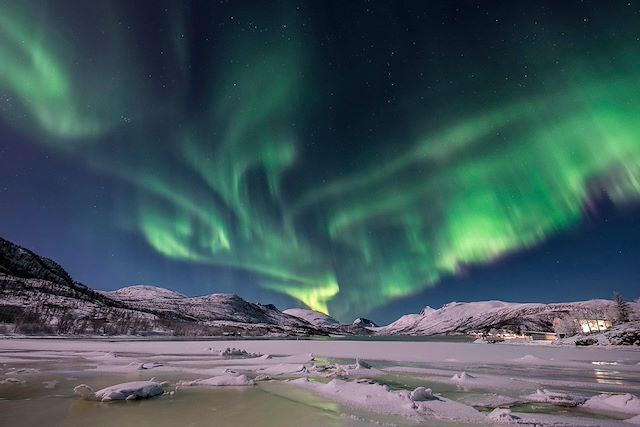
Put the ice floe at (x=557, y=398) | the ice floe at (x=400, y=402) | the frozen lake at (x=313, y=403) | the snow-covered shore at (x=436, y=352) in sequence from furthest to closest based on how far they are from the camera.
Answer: the snow-covered shore at (x=436, y=352) < the ice floe at (x=557, y=398) < the ice floe at (x=400, y=402) < the frozen lake at (x=313, y=403)

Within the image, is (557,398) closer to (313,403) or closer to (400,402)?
(400,402)

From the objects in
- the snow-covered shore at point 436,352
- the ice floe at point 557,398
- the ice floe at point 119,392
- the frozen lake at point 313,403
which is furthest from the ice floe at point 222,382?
the snow-covered shore at point 436,352

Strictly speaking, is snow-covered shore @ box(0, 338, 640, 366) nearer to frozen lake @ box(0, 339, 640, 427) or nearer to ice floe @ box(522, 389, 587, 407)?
frozen lake @ box(0, 339, 640, 427)

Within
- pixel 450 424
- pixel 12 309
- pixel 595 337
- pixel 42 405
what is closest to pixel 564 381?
pixel 450 424

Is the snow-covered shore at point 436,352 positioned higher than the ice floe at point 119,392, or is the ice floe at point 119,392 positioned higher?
the snow-covered shore at point 436,352

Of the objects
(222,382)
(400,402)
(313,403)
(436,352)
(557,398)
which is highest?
(436,352)

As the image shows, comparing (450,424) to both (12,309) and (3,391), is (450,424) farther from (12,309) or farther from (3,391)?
(12,309)

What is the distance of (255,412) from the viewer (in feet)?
46.8

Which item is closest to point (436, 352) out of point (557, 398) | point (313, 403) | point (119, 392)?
point (557, 398)

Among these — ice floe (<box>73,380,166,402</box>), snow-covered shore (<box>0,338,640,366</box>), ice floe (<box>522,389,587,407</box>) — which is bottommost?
ice floe (<box>73,380,166,402</box>)

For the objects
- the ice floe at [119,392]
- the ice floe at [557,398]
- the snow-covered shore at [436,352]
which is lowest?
the ice floe at [119,392]

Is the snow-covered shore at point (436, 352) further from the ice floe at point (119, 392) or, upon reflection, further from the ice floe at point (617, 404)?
the ice floe at point (119, 392)

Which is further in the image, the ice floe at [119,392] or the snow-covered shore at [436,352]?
the snow-covered shore at [436,352]

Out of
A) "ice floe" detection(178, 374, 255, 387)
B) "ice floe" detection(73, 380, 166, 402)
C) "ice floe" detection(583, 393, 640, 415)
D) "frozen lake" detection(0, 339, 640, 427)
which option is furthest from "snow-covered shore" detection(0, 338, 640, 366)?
"ice floe" detection(73, 380, 166, 402)
